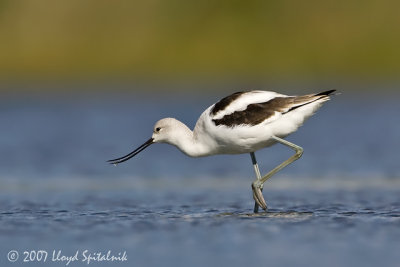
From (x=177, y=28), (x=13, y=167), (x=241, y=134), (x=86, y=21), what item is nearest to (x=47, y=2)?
(x=86, y=21)

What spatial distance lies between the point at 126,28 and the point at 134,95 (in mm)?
5314

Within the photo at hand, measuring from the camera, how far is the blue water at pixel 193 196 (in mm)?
8336

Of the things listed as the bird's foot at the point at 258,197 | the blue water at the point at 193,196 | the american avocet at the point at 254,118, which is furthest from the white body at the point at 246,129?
the blue water at the point at 193,196

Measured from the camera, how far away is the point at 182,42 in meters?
34.3

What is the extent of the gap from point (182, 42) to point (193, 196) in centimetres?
2233

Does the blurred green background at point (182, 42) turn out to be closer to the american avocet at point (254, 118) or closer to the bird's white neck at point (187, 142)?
the bird's white neck at point (187, 142)

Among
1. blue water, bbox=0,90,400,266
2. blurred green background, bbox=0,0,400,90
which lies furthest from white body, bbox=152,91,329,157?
blurred green background, bbox=0,0,400,90

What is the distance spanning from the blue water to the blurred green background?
914cm

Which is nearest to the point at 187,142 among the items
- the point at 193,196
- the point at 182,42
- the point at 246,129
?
the point at 246,129

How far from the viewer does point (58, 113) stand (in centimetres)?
2511

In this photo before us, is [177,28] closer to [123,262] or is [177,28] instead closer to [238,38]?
[238,38]

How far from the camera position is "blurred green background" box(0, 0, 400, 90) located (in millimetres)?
33000

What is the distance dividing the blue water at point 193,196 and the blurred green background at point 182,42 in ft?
30.0

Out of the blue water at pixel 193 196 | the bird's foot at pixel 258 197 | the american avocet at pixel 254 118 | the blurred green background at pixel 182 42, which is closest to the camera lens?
the blue water at pixel 193 196
